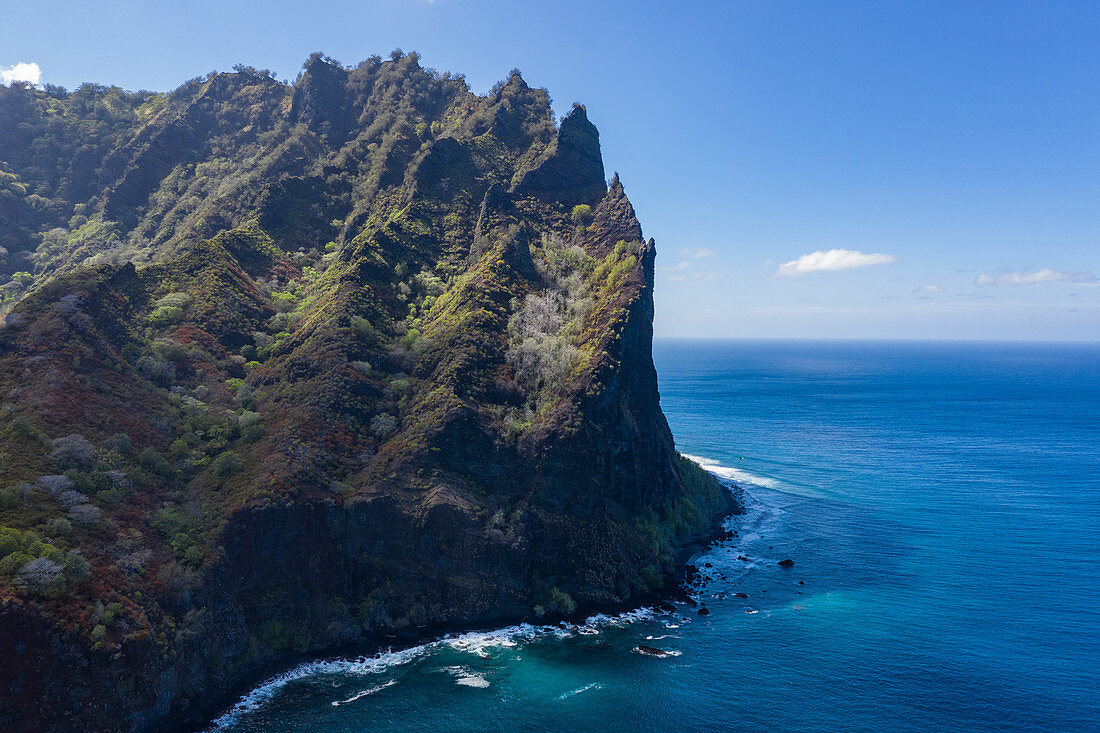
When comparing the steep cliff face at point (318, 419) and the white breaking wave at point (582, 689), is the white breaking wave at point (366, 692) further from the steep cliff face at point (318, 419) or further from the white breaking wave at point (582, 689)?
the white breaking wave at point (582, 689)

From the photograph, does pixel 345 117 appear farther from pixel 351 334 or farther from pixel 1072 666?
pixel 1072 666

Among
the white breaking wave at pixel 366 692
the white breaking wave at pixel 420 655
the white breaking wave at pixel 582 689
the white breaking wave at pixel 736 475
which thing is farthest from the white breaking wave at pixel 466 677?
the white breaking wave at pixel 736 475

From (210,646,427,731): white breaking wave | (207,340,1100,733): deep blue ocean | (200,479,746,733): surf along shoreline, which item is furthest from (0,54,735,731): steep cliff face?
(207,340,1100,733): deep blue ocean

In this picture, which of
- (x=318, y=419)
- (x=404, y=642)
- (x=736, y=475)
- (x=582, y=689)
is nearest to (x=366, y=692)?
(x=404, y=642)

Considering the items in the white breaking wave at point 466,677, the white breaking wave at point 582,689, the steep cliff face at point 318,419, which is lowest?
the white breaking wave at point 582,689

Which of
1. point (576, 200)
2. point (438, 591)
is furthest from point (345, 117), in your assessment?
point (438, 591)

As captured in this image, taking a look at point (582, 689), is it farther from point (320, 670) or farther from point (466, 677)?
point (320, 670)
